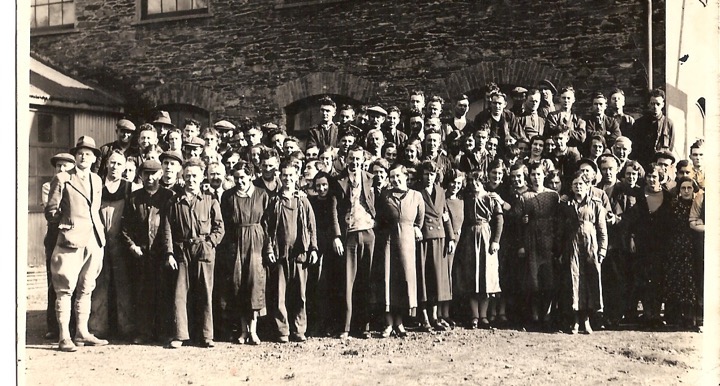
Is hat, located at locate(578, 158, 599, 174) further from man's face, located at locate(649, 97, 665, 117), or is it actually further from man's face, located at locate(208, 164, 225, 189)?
man's face, located at locate(208, 164, 225, 189)

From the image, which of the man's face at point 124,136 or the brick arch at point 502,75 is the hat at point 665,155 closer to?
the brick arch at point 502,75

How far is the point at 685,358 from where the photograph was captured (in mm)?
5094

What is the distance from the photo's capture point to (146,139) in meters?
6.56

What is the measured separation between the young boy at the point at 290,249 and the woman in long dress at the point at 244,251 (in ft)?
0.37

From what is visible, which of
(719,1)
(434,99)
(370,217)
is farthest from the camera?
(434,99)

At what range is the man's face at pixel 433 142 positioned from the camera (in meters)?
6.34

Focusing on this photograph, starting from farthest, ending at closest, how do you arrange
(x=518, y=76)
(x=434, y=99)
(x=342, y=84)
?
1. (x=342, y=84)
2. (x=518, y=76)
3. (x=434, y=99)

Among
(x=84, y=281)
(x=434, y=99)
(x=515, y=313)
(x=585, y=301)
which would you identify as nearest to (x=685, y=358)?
(x=585, y=301)

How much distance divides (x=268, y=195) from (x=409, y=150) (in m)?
1.28

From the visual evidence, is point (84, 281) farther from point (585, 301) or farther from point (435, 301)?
point (585, 301)

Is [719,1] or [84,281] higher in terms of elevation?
[719,1]

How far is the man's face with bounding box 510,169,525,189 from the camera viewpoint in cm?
608

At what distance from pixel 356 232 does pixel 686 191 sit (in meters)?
2.55

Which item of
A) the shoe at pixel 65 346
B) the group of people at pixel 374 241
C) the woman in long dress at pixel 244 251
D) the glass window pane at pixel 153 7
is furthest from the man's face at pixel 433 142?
the glass window pane at pixel 153 7
